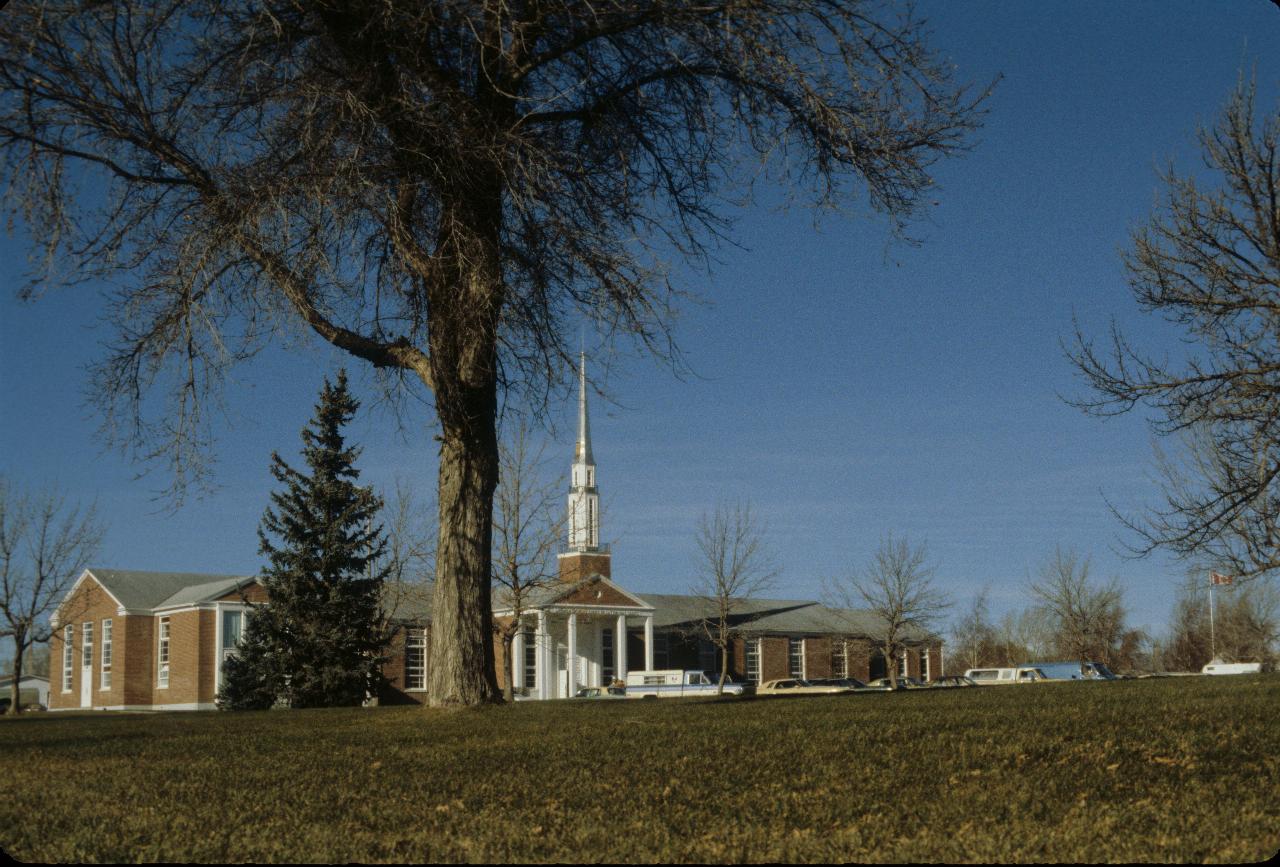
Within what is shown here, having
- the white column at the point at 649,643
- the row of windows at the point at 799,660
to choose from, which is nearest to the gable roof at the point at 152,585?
the white column at the point at 649,643

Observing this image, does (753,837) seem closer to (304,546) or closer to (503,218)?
(503,218)

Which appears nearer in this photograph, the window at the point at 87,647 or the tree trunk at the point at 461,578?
the tree trunk at the point at 461,578

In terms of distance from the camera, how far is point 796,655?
66.9 metres

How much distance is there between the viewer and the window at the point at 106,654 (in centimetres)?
5456

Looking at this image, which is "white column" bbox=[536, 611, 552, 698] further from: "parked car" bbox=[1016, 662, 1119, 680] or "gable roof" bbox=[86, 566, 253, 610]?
"parked car" bbox=[1016, 662, 1119, 680]

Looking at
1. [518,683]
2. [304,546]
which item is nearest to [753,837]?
[304,546]

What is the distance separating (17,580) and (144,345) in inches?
1297

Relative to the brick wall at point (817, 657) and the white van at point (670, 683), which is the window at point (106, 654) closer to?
the white van at point (670, 683)

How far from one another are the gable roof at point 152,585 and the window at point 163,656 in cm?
96

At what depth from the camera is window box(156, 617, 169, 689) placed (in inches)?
2079

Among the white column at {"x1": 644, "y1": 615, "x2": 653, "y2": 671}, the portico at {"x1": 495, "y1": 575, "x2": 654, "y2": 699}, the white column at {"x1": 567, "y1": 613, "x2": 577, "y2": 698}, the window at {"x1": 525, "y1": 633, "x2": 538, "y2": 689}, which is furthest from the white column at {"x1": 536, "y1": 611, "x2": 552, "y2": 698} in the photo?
the white column at {"x1": 644, "y1": 615, "x2": 653, "y2": 671}

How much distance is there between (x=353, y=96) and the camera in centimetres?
1100

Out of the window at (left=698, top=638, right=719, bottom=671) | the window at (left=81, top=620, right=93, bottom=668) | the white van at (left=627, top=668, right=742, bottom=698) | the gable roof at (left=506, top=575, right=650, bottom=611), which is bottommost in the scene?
the white van at (left=627, top=668, right=742, bottom=698)

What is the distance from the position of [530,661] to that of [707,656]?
10.5m
